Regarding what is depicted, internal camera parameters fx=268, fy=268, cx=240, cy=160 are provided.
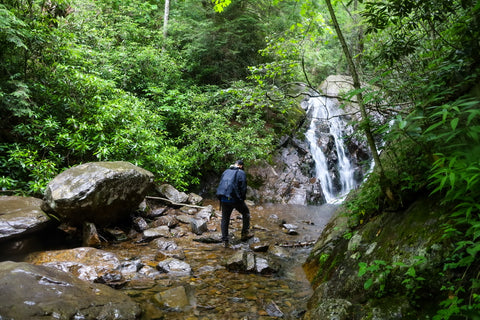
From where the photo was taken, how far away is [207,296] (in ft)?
12.5

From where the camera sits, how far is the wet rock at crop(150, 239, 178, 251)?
229 inches

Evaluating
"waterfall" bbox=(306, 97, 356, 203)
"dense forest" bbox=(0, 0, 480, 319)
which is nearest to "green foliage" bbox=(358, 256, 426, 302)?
"dense forest" bbox=(0, 0, 480, 319)

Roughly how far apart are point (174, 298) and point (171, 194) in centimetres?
589

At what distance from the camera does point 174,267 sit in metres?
4.70

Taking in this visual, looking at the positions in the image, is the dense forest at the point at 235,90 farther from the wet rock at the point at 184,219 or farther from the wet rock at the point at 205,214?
the wet rock at the point at 184,219

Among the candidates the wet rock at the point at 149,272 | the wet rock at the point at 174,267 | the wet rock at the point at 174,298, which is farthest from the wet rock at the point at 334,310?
the wet rock at the point at 149,272

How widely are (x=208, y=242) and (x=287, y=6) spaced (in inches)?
550

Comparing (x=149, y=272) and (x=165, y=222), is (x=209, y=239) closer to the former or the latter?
(x=165, y=222)

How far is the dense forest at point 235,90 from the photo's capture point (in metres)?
2.26

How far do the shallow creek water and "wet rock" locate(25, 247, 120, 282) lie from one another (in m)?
0.54

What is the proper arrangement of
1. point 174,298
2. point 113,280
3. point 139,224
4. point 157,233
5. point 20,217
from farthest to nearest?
point 139,224
point 157,233
point 20,217
point 113,280
point 174,298

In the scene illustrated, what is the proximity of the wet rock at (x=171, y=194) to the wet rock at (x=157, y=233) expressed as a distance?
2226mm

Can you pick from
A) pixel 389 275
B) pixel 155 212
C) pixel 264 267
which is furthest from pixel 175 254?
pixel 389 275

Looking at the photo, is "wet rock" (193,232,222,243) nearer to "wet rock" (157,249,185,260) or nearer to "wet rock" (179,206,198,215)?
"wet rock" (157,249,185,260)
